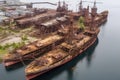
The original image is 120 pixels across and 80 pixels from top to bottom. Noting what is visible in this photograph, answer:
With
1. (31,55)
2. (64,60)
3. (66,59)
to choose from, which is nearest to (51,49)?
(31,55)

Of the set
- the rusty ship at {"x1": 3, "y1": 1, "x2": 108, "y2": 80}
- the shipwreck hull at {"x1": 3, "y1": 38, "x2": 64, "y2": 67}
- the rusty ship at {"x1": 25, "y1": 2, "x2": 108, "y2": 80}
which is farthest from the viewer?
the shipwreck hull at {"x1": 3, "y1": 38, "x2": 64, "y2": 67}

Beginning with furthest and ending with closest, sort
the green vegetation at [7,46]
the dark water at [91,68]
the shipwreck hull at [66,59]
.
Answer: the green vegetation at [7,46] < the dark water at [91,68] < the shipwreck hull at [66,59]

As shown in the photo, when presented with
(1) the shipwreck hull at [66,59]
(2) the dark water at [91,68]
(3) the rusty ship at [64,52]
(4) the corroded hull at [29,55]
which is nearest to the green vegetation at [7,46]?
(4) the corroded hull at [29,55]

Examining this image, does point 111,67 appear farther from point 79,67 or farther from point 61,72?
point 61,72

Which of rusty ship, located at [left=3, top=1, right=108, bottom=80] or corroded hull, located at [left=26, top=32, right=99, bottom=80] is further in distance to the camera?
rusty ship, located at [left=3, top=1, right=108, bottom=80]

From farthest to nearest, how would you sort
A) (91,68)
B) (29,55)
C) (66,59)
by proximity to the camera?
(29,55) → (91,68) → (66,59)

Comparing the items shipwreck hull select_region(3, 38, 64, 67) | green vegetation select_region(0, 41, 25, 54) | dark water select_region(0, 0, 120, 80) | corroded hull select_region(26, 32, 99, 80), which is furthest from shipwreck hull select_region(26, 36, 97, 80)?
green vegetation select_region(0, 41, 25, 54)

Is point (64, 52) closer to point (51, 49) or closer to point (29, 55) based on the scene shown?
point (51, 49)

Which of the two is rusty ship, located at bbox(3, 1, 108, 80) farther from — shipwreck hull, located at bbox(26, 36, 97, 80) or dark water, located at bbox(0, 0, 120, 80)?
dark water, located at bbox(0, 0, 120, 80)

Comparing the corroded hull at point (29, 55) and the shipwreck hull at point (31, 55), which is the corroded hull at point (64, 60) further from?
the corroded hull at point (29, 55)

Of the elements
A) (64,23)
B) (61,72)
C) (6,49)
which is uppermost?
(64,23)

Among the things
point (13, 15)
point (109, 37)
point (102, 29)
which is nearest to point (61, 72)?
point (109, 37)
